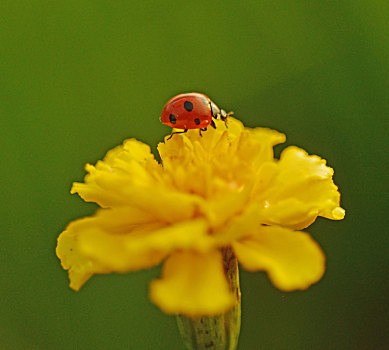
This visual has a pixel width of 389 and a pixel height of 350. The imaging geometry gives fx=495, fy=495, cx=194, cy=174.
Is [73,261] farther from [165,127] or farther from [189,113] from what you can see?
[165,127]

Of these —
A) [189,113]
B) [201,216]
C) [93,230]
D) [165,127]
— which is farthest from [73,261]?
[165,127]

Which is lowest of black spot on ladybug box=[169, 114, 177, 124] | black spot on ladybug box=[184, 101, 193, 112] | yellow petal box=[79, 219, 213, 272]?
yellow petal box=[79, 219, 213, 272]

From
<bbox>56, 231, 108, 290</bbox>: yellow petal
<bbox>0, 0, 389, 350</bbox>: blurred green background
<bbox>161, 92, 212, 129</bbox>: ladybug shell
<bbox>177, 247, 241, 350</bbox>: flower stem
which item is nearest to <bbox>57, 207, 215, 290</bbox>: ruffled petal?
<bbox>56, 231, 108, 290</bbox>: yellow petal

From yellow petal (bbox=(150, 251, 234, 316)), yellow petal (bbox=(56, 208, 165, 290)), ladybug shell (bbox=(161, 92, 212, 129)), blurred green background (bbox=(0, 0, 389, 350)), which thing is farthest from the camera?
blurred green background (bbox=(0, 0, 389, 350))

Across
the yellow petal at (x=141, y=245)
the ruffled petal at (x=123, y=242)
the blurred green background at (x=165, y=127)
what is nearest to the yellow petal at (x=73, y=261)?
the ruffled petal at (x=123, y=242)

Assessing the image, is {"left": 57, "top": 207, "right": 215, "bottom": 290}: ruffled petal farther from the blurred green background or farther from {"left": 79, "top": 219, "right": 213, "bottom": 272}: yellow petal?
the blurred green background

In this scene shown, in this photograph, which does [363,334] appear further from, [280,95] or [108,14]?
[108,14]
